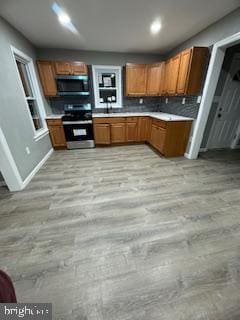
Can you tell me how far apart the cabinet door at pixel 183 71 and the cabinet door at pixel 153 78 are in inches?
35.1

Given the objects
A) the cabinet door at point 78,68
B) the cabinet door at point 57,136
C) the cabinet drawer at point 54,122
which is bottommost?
the cabinet door at point 57,136

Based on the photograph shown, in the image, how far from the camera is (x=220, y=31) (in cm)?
239

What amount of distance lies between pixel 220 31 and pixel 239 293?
3539 millimetres

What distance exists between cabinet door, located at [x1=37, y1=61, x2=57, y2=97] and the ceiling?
0.43 meters

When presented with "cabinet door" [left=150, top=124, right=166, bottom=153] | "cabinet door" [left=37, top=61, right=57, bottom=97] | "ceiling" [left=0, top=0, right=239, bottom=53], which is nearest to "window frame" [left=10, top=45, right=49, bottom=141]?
"cabinet door" [left=37, top=61, right=57, bottom=97]

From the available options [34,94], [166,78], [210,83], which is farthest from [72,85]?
[210,83]

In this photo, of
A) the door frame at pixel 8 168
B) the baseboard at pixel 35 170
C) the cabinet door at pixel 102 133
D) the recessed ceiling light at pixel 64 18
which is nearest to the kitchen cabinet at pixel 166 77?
the cabinet door at pixel 102 133

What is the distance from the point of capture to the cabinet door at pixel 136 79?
12.4 feet

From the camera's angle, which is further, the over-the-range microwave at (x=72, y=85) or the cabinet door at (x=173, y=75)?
the over-the-range microwave at (x=72, y=85)

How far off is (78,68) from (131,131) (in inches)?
82.0

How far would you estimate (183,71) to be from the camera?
2.92m

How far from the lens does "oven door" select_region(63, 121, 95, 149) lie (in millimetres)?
3760

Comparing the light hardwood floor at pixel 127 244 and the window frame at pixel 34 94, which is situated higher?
the window frame at pixel 34 94

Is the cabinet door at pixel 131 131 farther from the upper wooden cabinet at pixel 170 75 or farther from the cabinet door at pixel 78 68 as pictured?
the cabinet door at pixel 78 68
